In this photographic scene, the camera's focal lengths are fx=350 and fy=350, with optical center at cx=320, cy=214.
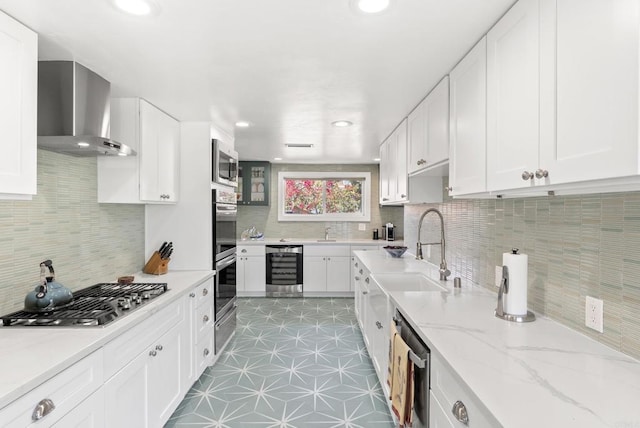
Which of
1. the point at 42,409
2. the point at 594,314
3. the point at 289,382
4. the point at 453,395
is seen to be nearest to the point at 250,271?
the point at 289,382

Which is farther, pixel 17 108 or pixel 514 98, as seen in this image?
pixel 17 108

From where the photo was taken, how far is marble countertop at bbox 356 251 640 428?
2.92 feet

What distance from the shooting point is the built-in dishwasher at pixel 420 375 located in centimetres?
148

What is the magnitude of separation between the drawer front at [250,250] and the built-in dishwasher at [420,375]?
13.1 ft

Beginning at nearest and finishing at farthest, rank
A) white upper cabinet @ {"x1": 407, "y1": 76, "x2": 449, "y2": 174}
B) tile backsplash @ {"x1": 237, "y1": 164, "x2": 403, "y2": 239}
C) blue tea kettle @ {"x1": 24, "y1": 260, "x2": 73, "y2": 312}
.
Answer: blue tea kettle @ {"x1": 24, "y1": 260, "x2": 73, "y2": 312} < white upper cabinet @ {"x1": 407, "y1": 76, "x2": 449, "y2": 174} < tile backsplash @ {"x1": 237, "y1": 164, "x2": 403, "y2": 239}

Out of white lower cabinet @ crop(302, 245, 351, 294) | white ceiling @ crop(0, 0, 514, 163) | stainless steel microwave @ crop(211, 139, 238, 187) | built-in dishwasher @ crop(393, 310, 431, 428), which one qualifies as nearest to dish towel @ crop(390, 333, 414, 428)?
built-in dishwasher @ crop(393, 310, 431, 428)

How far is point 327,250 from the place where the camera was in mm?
5590

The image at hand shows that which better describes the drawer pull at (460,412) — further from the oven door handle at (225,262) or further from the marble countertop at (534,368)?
the oven door handle at (225,262)

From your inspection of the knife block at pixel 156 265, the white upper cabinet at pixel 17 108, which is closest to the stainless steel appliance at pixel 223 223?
the knife block at pixel 156 265

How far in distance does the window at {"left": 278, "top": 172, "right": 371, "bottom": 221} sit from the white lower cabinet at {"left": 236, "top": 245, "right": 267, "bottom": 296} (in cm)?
105

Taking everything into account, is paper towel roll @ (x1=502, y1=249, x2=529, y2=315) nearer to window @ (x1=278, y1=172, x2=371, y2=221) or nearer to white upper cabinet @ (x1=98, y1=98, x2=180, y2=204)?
white upper cabinet @ (x1=98, y1=98, x2=180, y2=204)

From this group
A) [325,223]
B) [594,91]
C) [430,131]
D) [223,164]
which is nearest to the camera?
[594,91]

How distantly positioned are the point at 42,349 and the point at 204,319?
A: 1587mm

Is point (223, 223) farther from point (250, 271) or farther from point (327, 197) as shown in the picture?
point (327, 197)
